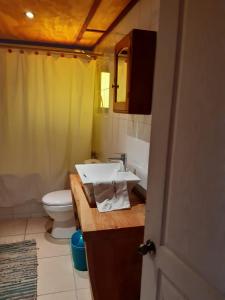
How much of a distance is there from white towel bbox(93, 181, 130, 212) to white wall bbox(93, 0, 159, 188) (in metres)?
0.23

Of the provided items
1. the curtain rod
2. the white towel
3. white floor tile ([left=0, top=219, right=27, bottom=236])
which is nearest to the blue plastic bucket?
the white towel

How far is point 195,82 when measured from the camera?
2.46ft

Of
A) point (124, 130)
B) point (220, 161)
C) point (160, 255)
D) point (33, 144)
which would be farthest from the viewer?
point (33, 144)

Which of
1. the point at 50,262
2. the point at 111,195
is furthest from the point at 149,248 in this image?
the point at 50,262

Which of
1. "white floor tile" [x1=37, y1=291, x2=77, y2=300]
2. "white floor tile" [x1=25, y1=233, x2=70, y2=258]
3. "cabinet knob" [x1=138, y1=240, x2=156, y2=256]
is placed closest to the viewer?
"cabinet knob" [x1=138, y1=240, x2=156, y2=256]

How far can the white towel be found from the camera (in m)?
1.55

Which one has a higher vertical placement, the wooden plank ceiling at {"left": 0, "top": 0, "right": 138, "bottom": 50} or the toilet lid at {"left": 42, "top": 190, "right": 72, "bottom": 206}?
the wooden plank ceiling at {"left": 0, "top": 0, "right": 138, "bottom": 50}

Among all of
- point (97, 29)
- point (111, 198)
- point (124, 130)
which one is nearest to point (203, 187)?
point (111, 198)

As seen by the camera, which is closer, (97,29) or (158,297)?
(158,297)

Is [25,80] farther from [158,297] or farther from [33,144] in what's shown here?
[158,297]

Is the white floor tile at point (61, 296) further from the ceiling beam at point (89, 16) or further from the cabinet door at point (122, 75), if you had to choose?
the ceiling beam at point (89, 16)

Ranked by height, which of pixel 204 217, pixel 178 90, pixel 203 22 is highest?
pixel 203 22

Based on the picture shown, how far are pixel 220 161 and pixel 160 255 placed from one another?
497mm

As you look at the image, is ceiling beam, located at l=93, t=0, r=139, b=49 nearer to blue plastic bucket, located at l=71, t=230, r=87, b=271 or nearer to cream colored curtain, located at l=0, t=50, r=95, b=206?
cream colored curtain, located at l=0, t=50, r=95, b=206
